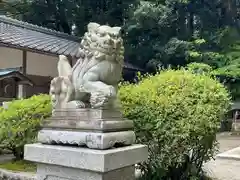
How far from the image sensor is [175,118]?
4.68 metres

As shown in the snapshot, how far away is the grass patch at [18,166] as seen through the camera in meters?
5.84

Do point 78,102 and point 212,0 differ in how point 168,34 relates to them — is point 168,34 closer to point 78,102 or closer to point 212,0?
point 212,0

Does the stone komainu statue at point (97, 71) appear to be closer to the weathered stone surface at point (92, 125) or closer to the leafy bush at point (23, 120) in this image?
the weathered stone surface at point (92, 125)

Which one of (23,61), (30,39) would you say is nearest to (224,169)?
(23,61)

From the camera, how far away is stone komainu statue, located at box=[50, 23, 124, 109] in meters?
3.45

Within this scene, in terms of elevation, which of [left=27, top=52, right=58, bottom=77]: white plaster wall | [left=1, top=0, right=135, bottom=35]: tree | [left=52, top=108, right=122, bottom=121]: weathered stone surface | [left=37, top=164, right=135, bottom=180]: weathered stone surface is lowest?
[left=37, top=164, right=135, bottom=180]: weathered stone surface

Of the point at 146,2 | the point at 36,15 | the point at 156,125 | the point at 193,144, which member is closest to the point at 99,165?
the point at 156,125

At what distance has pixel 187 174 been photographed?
5.14 m

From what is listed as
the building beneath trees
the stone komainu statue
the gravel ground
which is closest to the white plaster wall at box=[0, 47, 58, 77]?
the building beneath trees

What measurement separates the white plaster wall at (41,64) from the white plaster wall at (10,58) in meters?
0.48

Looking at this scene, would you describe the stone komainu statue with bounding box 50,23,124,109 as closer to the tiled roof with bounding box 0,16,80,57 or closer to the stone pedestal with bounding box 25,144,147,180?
the stone pedestal with bounding box 25,144,147,180

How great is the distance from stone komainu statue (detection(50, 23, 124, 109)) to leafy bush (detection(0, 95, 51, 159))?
2.02 metres

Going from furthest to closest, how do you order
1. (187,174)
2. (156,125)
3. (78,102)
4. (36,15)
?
1. (36,15)
2. (187,174)
3. (156,125)
4. (78,102)

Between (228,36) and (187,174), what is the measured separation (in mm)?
12378
